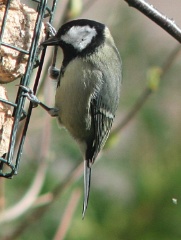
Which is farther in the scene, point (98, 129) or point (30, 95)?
point (98, 129)

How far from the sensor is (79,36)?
3035 millimetres

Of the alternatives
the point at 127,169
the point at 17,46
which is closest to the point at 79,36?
the point at 17,46

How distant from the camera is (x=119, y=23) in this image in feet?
13.1

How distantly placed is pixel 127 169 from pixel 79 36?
3.87ft

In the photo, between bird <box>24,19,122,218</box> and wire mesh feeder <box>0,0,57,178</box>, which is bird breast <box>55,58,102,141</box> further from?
wire mesh feeder <box>0,0,57,178</box>

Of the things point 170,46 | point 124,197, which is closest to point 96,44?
point 124,197

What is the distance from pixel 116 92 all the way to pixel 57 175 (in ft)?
2.86

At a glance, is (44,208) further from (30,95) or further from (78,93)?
(30,95)

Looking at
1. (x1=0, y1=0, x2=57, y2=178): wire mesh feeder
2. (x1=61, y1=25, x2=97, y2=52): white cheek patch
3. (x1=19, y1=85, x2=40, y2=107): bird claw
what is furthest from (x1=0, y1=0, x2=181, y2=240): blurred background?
(x1=0, y1=0, x2=57, y2=178): wire mesh feeder

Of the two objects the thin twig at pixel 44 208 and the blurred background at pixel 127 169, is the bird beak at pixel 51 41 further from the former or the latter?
the thin twig at pixel 44 208

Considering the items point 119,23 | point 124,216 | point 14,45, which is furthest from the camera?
point 119,23

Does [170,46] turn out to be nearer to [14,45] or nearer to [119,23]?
[119,23]

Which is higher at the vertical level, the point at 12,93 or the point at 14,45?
the point at 14,45

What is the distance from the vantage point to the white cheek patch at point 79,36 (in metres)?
2.99
